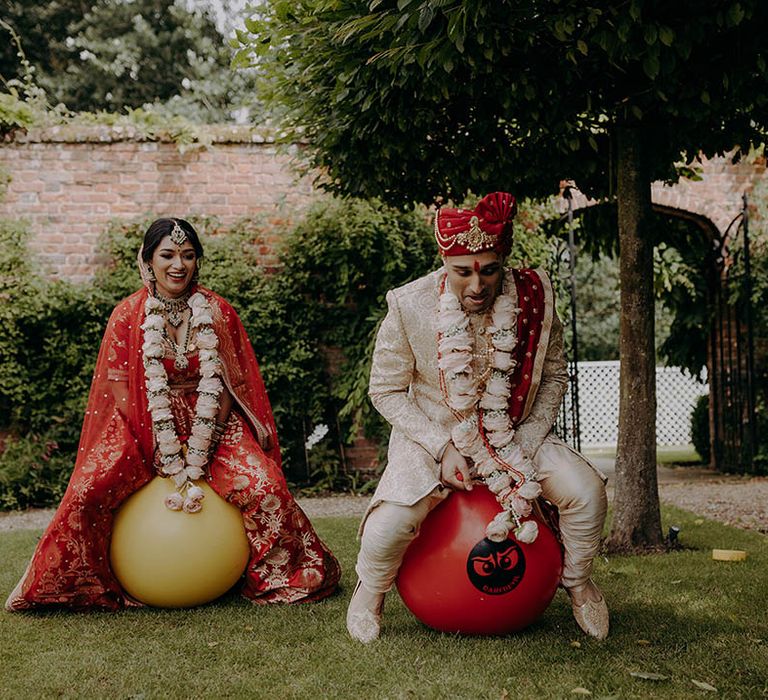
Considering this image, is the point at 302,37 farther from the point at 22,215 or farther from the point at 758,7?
the point at 22,215

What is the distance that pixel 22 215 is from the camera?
29.7 ft

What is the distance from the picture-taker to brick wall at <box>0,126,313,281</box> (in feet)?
29.9

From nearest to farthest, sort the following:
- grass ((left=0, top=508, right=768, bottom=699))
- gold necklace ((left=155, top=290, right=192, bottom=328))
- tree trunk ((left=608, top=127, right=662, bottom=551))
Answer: grass ((left=0, top=508, right=768, bottom=699)), gold necklace ((left=155, top=290, right=192, bottom=328)), tree trunk ((left=608, top=127, right=662, bottom=551))

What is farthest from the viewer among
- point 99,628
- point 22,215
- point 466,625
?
point 22,215

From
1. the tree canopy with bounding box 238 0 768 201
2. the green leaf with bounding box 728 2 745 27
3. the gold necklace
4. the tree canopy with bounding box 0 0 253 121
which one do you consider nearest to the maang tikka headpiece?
the gold necklace

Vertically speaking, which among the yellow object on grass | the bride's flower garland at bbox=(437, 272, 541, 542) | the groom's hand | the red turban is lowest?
the yellow object on grass

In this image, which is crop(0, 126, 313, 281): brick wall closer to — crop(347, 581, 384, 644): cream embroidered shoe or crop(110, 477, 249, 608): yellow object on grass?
crop(110, 477, 249, 608): yellow object on grass

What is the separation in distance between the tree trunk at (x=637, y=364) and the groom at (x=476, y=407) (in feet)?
5.93

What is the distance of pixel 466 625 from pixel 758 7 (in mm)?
2973

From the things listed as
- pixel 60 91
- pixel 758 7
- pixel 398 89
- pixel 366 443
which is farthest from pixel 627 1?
pixel 60 91

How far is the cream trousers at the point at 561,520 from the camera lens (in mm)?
3562

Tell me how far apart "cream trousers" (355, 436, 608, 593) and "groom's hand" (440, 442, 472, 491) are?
0.05 meters

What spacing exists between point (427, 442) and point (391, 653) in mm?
875

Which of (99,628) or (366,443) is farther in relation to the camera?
(366,443)
